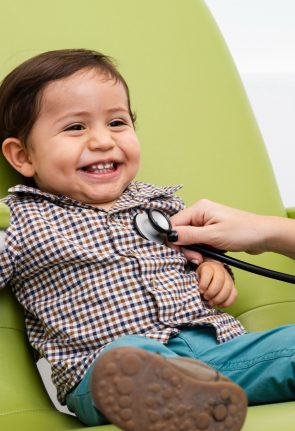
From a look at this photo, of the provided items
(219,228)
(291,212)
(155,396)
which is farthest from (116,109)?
(155,396)

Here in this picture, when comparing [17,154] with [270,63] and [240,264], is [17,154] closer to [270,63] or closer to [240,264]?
[240,264]

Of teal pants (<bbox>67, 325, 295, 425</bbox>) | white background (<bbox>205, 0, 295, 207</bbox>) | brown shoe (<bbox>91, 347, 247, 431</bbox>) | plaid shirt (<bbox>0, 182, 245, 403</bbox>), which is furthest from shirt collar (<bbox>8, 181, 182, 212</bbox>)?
Answer: white background (<bbox>205, 0, 295, 207</bbox>)

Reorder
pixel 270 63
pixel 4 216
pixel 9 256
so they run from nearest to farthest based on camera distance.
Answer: pixel 4 216 → pixel 9 256 → pixel 270 63

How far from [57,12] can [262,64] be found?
0.94 metres

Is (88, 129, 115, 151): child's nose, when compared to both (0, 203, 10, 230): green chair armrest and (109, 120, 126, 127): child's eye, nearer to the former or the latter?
(109, 120, 126, 127): child's eye

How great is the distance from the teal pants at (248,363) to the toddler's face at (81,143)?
0.28m

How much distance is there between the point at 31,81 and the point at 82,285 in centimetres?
35

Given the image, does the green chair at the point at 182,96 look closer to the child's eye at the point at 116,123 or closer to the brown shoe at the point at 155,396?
the child's eye at the point at 116,123

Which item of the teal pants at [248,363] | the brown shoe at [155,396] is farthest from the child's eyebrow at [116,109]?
the brown shoe at [155,396]

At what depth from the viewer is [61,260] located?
58.3 inches

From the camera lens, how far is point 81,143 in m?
1.56

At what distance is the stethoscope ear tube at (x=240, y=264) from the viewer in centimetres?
158

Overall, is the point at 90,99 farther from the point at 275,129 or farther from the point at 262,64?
the point at 262,64

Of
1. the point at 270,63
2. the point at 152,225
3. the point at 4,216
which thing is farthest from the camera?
the point at 270,63
